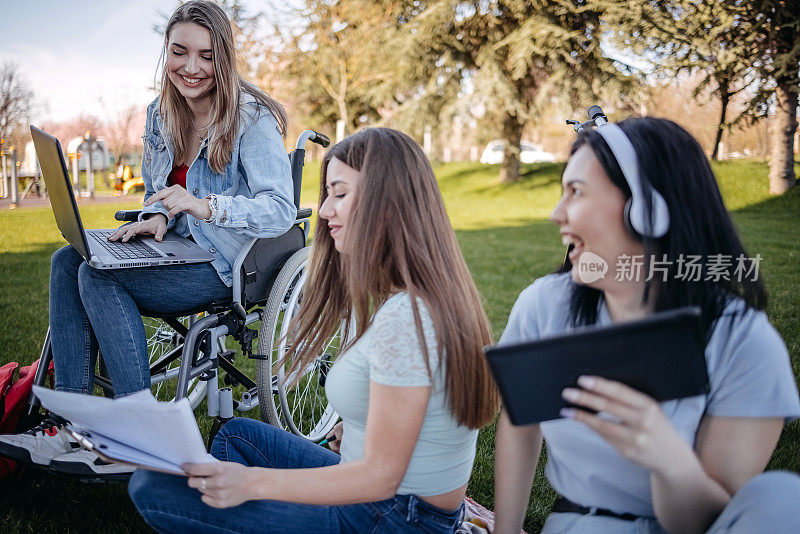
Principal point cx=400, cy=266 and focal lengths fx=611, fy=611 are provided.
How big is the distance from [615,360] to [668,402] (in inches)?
11.7

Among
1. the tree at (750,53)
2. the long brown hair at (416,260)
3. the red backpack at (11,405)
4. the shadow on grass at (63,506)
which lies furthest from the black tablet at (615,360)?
the tree at (750,53)

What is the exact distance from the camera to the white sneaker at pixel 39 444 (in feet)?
6.36

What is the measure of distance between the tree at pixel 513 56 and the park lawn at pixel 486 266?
83.3 inches

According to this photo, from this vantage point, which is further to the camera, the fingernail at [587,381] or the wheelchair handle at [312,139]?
the wheelchair handle at [312,139]

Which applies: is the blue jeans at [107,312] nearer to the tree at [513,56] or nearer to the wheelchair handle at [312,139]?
the wheelchair handle at [312,139]

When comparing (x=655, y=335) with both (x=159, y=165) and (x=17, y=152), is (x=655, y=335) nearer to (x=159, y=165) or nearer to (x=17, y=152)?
(x=159, y=165)

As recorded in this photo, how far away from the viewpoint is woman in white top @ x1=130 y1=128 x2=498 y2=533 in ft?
3.93

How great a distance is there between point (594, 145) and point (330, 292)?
0.88 meters

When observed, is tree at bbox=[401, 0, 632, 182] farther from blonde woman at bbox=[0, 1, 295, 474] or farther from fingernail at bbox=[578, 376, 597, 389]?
fingernail at bbox=[578, 376, 597, 389]

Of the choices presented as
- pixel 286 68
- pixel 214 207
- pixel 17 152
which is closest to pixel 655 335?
pixel 214 207

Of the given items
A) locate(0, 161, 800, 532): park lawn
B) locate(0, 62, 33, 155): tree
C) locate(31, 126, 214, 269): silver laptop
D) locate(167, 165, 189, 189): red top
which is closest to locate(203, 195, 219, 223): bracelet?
locate(31, 126, 214, 269): silver laptop

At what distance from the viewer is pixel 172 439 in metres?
1.18

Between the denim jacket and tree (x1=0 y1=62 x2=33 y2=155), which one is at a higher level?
Answer: tree (x1=0 y1=62 x2=33 y2=155)

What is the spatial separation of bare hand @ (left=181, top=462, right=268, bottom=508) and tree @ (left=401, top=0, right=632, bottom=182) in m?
14.5
